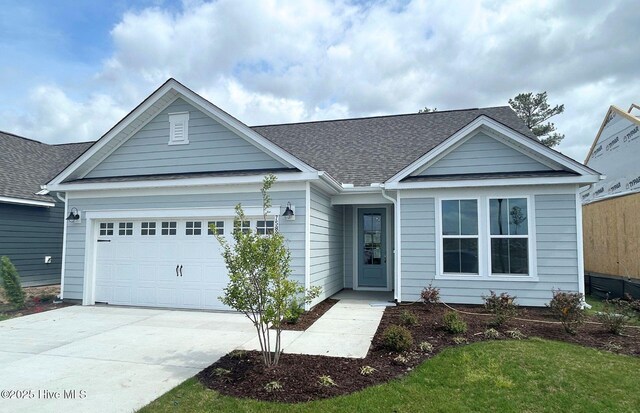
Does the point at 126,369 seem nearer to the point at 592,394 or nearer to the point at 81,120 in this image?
the point at 592,394

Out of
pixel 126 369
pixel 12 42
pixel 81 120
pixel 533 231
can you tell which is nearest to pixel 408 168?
pixel 533 231

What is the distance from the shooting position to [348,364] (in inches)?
202

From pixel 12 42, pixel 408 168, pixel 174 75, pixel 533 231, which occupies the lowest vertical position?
pixel 533 231

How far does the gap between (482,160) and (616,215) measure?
214 inches

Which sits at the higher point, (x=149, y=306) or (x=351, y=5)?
(x=351, y=5)

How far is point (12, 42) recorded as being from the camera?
10.2 m

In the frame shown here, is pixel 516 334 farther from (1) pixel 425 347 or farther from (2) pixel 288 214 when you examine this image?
(2) pixel 288 214

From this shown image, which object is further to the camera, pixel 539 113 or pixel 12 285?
pixel 539 113

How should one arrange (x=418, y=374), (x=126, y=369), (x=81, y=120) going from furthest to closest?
(x=81, y=120)
(x=126, y=369)
(x=418, y=374)

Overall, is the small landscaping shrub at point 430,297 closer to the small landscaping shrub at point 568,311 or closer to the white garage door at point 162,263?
the small landscaping shrub at point 568,311

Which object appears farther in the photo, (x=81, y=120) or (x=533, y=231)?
(x=81, y=120)

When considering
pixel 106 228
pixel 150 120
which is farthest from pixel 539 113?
pixel 106 228

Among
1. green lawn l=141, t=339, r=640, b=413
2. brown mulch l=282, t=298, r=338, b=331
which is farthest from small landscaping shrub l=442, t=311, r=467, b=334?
brown mulch l=282, t=298, r=338, b=331

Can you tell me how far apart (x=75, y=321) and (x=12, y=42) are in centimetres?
769
